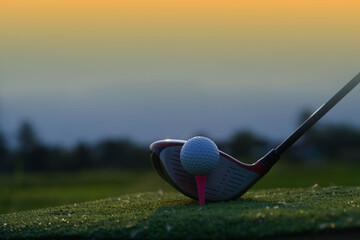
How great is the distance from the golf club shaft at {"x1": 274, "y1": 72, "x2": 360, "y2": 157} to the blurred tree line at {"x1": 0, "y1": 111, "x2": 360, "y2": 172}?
69.2ft

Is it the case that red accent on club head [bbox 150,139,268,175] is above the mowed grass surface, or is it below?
above

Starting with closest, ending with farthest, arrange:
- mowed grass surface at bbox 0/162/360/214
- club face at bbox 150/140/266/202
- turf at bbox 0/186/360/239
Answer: turf at bbox 0/186/360/239
club face at bbox 150/140/266/202
mowed grass surface at bbox 0/162/360/214

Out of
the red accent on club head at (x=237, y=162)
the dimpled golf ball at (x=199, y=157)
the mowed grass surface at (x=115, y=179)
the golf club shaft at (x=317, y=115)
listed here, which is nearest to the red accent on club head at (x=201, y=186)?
the dimpled golf ball at (x=199, y=157)

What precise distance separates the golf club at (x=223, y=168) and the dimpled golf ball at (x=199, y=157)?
0.21m

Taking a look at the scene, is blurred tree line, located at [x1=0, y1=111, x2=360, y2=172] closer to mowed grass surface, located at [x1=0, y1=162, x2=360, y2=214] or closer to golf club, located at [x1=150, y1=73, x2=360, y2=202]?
mowed grass surface, located at [x1=0, y1=162, x2=360, y2=214]

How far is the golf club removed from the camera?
5.30 meters

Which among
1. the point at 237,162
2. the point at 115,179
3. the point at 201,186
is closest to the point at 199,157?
the point at 201,186

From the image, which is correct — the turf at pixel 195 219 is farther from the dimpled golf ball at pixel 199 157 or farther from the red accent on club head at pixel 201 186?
the dimpled golf ball at pixel 199 157

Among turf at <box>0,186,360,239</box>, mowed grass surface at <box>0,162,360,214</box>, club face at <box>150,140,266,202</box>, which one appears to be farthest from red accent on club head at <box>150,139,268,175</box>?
mowed grass surface at <box>0,162,360,214</box>

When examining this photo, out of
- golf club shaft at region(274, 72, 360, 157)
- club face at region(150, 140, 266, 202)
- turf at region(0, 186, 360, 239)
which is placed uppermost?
golf club shaft at region(274, 72, 360, 157)

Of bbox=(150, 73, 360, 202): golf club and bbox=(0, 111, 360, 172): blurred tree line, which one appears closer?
bbox=(150, 73, 360, 202): golf club

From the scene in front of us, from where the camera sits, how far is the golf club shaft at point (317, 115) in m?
5.35

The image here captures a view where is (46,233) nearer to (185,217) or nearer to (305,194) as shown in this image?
(185,217)

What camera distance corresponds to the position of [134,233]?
4051 mm
